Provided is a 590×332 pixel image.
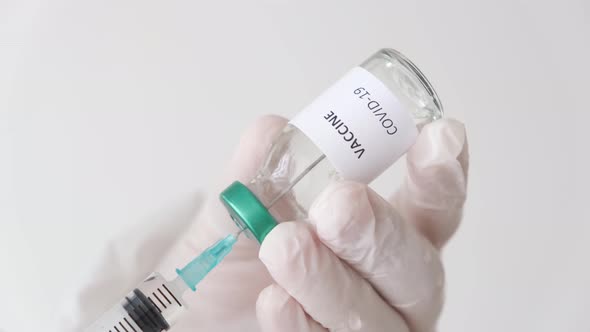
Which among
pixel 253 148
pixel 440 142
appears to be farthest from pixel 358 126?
pixel 253 148

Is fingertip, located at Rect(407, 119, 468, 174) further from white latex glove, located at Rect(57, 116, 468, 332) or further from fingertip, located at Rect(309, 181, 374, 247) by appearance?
fingertip, located at Rect(309, 181, 374, 247)

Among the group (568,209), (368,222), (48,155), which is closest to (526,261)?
(568,209)

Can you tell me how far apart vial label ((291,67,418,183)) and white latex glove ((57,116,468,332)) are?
4 centimetres

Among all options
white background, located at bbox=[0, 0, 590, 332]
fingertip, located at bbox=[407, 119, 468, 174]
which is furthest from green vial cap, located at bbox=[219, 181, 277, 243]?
white background, located at bbox=[0, 0, 590, 332]

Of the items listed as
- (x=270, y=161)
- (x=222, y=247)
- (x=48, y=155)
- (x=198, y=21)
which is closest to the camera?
(x=222, y=247)

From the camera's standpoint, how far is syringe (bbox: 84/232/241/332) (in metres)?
0.81

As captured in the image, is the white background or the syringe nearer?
the syringe

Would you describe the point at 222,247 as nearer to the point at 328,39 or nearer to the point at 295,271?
the point at 295,271

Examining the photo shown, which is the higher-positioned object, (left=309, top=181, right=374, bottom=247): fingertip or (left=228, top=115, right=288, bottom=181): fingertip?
(left=228, top=115, right=288, bottom=181): fingertip

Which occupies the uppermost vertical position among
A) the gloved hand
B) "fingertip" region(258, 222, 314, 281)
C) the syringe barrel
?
the syringe barrel

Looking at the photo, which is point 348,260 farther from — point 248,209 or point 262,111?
point 262,111

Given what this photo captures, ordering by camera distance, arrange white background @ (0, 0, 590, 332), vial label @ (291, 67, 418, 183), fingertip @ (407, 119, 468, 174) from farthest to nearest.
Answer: white background @ (0, 0, 590, 332), fingertip @ (407, 119, 468, 174), vial label @ (291, 67, 418, 183)

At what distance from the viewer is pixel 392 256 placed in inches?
34.5

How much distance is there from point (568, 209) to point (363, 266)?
78 centimetres
